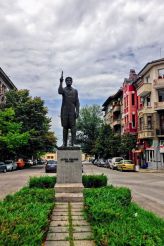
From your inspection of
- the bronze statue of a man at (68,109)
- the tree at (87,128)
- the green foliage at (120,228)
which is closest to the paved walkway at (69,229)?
the green foliage at (120,228)

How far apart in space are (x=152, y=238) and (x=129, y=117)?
177ft

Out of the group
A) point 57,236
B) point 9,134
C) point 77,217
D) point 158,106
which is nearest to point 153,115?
point 158,106

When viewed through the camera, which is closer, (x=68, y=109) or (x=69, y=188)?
(x=69, y=188)

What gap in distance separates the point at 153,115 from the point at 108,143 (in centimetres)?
1496

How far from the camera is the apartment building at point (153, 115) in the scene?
4539 centimetres

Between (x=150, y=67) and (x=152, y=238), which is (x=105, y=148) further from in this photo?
(x=152, y=238)

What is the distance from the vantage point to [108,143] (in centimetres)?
5981

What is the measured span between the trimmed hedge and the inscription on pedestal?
179 centimetres

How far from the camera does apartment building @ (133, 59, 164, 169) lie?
4539 cm

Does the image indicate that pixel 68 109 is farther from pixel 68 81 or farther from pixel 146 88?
pixel 146 88

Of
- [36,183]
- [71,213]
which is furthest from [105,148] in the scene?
[71,213]

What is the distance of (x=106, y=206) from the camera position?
25.2 feet

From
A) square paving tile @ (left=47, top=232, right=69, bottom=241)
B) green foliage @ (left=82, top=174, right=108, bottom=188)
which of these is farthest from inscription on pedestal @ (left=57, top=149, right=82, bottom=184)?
square paving tile @ (left=47, top=232, right=69, bottom=241)

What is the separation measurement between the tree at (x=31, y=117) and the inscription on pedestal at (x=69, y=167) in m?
43.1
